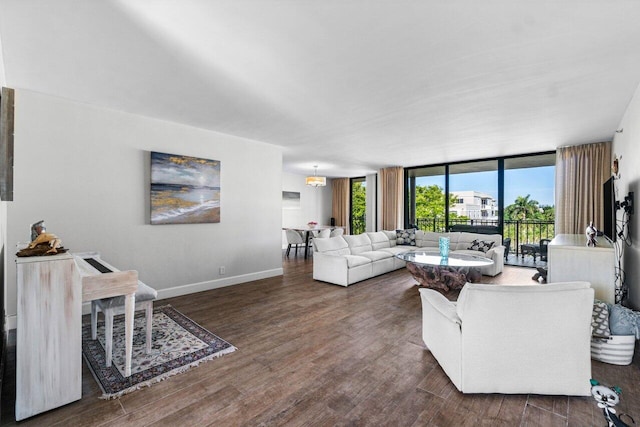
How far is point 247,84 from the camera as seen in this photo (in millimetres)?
2914

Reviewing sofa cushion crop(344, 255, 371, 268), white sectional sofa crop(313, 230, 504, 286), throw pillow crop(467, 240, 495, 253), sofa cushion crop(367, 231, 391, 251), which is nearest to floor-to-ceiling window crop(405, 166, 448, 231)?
white sectional sofa crop(313, 230, 504, 286)

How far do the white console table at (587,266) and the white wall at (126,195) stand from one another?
4.21 meters

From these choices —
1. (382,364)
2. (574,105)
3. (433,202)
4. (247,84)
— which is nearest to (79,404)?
(382,364)

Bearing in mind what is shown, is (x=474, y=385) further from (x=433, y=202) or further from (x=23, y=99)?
(x=433, y=202)

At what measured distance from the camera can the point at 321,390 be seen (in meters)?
2.07

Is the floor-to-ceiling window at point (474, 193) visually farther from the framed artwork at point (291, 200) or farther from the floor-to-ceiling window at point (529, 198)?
the framed artwork at point (291, 200)

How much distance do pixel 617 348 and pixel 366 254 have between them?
3.63 m

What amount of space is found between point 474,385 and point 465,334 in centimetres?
36

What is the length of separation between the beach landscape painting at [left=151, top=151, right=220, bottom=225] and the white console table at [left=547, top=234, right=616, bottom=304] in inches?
175

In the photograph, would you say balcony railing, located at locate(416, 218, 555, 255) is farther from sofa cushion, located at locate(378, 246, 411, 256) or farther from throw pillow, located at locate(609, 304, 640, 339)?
throw pillow, located at locate(609, 304, 640, 339)

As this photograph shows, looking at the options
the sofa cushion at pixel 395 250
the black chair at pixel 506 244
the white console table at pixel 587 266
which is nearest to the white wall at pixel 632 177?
the white console table at pixel 587 266

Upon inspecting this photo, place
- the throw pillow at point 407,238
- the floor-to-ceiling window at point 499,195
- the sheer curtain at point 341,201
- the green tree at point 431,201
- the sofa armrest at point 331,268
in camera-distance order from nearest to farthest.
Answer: the sofa armrest at point 331,268
the floor-to-ceiling window at point 499,195
the throw pillow at point 407,238
the green tree at point 431,201
the sheer curtain at point 341,201

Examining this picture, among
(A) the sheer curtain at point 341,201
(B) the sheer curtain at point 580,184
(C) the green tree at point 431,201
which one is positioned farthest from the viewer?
(A) the sheer curtain at point 341,201

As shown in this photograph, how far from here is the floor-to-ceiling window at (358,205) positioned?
10.7m
